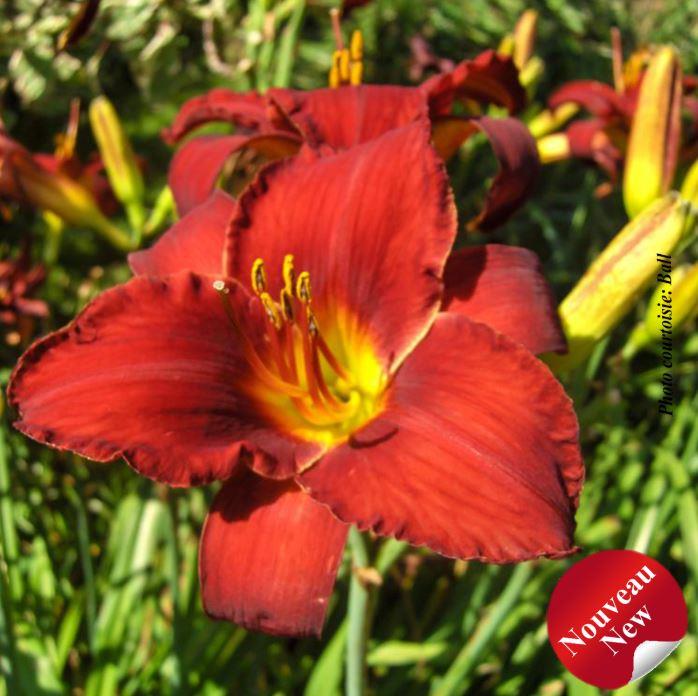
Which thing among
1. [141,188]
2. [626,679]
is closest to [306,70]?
[141,188]

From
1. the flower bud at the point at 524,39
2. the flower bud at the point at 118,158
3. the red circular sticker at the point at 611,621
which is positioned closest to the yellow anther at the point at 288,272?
the red circular sticker at the point at 611,621

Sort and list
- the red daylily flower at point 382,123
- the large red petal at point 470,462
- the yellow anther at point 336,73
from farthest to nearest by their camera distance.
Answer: the yellow anther at point 336,73 → the red daylily flower at point 382,123 → the large red petal at point 470,462

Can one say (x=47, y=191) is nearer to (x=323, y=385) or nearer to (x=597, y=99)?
(x=323, y=385)

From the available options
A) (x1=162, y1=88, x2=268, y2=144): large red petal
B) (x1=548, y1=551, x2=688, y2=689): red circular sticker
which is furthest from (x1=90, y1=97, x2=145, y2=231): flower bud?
(x1=548, y1=551, x2=688, y2=689): red circular sticker

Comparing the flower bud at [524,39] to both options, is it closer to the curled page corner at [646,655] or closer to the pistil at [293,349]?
the pistil at [293,349]

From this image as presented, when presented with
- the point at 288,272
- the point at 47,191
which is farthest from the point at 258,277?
the point at 47,191

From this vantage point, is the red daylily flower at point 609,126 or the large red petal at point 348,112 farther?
the red daylily flower at point 609,126
